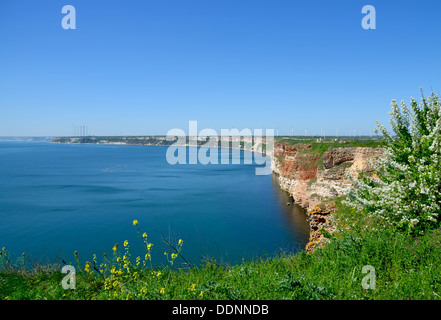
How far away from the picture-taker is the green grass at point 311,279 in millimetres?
4391

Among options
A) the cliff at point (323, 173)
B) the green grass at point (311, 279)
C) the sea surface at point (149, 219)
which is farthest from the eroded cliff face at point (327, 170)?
the green grass at point (311, 279)

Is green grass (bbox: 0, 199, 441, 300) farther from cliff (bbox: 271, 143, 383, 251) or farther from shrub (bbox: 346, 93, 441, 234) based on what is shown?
cliff (bbox: 271, 143, 383, 251)

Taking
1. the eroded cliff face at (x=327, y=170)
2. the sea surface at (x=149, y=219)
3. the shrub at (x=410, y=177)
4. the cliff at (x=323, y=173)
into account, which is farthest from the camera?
the eroded cliff face at (x=327, y=170)

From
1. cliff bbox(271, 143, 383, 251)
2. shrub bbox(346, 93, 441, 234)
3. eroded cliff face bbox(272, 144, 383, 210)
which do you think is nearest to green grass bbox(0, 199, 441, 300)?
shrub bbox(346, 93, 441, 234)

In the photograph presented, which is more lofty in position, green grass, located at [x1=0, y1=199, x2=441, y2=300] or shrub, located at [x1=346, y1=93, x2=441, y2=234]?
shrub, located at [x1=346, y1=93, x2=441, y2=234]

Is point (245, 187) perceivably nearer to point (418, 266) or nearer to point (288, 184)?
point (288, 184)

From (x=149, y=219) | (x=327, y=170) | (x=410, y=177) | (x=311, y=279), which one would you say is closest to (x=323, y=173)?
(x=327, y=170)

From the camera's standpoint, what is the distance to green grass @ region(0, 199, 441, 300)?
14.4ft

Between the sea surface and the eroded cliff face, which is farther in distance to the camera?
the eroded cliff face

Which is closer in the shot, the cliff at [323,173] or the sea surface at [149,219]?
the cliff at [323,173]

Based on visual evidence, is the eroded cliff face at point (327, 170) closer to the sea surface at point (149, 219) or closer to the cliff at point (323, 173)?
the cliff at point (323, 173)

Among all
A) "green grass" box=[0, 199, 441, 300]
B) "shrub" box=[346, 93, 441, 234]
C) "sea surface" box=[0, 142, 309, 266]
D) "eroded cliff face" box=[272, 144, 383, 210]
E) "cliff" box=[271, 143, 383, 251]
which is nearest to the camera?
"green grass" box=[0, 199, 441, 300]
